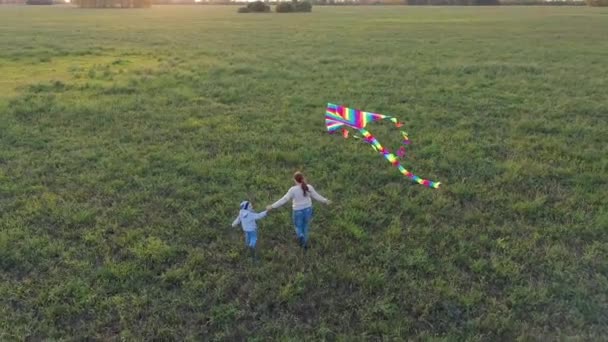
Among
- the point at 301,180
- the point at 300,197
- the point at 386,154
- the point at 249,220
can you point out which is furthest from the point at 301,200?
the point at 386,154

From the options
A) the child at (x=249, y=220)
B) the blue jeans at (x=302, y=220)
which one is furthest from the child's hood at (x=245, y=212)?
the blue jeans at (x=302, y=220)

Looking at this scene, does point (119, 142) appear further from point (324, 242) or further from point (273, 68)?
point (273, 68)

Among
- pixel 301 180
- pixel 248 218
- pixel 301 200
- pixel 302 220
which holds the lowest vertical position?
pixel 302 220

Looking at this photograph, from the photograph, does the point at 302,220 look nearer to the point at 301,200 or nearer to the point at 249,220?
the point at 301,200

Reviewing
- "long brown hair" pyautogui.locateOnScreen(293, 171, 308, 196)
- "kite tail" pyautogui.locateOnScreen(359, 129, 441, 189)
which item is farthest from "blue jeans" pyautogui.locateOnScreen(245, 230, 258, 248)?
"kite tail" pyautogui.locateOnScreen(359, 129, 441, 189)

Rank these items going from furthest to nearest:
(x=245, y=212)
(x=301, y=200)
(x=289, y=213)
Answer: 1. (x=289, y=213)
2. (x=301, y=200)
3. (x=245, y=212)

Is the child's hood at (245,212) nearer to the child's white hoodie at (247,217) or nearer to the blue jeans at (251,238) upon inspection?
the child's white hoodie at (247,217)

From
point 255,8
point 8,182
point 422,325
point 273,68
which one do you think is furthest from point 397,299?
point 255,8
